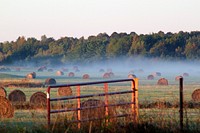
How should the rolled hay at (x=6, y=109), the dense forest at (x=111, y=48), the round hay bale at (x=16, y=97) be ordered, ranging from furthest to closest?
the dense forest at (x=111, y=48) < the round hay bale at (x=16, y=97) < the rolled hay at (x=6, y=109)

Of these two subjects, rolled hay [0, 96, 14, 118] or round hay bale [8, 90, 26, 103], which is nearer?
rolled hay [0, 96, 14, 118]

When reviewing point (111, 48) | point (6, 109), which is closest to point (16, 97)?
point (6, 109)

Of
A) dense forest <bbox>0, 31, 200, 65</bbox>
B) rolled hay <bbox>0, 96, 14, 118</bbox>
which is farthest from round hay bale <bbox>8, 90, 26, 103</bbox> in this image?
dense forest <bbox>0, 31, 200, 65</bbox>

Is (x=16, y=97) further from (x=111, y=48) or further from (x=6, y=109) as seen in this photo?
(x=111, y=48)

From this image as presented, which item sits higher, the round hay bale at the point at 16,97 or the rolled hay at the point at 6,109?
the rolled hay at the point at 6,109

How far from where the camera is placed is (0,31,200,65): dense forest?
11400cm

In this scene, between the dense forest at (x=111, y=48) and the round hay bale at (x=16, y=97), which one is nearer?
the round hay bale at (x=16, y=97)

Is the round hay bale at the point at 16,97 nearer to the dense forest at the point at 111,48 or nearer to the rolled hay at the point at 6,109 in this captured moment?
the rolled hay at the point at 6,109

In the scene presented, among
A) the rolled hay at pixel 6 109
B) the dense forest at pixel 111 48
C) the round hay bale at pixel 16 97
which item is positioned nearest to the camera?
the rolled hay at pixel 6 109

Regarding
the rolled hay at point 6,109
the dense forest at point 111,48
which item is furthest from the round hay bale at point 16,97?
the dense forest at point 111,48

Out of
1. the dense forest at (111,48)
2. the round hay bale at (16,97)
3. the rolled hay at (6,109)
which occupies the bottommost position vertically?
the round hay bale at (16,97)

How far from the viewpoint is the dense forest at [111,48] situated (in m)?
114

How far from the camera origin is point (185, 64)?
10981 centimetres

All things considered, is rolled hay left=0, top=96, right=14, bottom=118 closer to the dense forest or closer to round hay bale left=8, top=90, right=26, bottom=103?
round hay bale left=8, top=90, right=26, bottom=103
